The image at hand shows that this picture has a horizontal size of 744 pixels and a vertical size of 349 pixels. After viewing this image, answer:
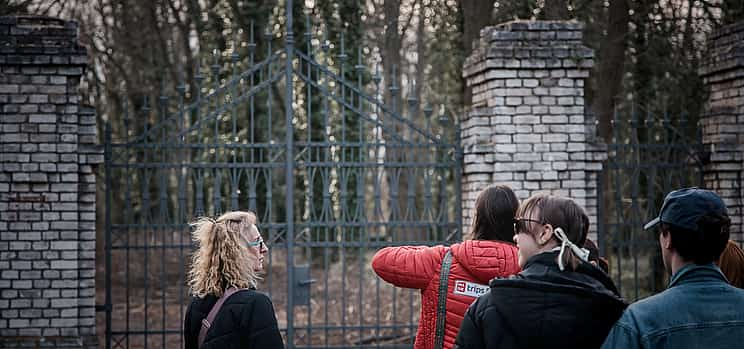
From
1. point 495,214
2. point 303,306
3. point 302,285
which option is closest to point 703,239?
point 495,214

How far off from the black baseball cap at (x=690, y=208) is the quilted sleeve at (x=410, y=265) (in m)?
→ 1.28

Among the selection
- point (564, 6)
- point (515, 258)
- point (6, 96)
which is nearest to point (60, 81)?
point (6, 96)

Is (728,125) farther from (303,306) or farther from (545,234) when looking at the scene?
(303,306)

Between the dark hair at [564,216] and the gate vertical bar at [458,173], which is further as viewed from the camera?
the gate vertical bar at [458,173]

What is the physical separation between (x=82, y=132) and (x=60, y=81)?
1.43 feet

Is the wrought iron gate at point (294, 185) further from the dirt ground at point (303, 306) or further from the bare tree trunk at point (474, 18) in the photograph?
the bare tree trunk at point (474, 18)

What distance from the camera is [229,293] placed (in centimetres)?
336

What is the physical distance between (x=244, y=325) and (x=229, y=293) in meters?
0.16

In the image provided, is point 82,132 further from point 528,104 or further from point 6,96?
point 528,104

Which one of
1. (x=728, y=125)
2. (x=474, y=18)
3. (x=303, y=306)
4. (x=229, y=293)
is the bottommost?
(x=303, y=306)

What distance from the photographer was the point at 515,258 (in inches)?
132

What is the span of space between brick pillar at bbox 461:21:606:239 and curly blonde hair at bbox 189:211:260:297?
3.48 metres

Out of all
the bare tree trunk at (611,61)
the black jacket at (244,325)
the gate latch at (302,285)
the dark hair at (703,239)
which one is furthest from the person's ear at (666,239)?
the bare tree trunk at (611,61)

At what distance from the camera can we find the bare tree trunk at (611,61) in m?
10.1
